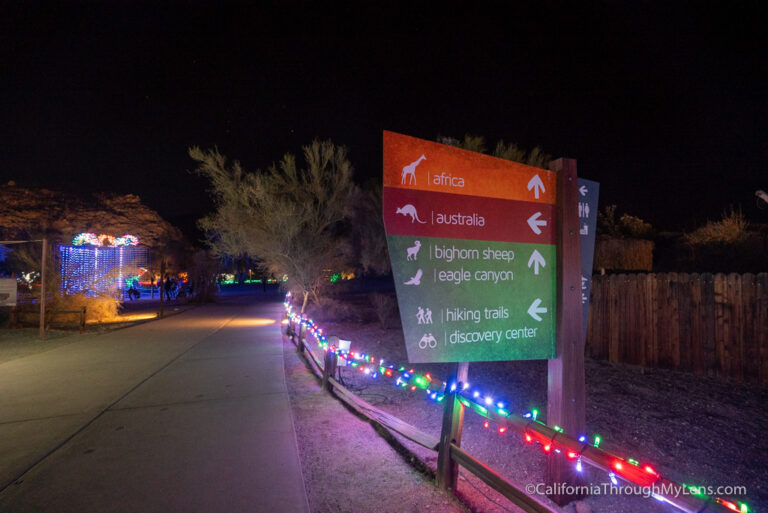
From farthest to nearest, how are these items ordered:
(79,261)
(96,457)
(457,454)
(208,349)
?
(79,261)
(208,349)
(96,457)
(457,454)

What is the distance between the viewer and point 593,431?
Answer: 4617 millimetres

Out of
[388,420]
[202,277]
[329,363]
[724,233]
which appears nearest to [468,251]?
[388,420]

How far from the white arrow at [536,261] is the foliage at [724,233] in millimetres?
11385

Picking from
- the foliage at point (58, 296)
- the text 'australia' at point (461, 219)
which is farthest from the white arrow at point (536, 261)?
the foliage at point (58, 296)

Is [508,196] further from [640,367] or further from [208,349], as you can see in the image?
[208,349]

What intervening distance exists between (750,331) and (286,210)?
12573 millimetres

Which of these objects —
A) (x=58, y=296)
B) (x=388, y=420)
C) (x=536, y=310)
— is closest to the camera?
(x=536, y=310)

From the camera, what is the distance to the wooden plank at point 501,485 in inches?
102

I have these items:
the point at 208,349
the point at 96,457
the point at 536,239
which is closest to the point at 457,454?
the point at 536,239

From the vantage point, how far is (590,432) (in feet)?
15.1

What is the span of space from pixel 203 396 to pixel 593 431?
533 cm

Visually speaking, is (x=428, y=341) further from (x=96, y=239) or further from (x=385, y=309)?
(x=96, y=239)

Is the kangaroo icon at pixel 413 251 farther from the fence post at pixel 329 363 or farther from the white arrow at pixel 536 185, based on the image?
the fence post at pixel 329 363

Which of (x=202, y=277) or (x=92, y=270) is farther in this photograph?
(x=202, y=277)
